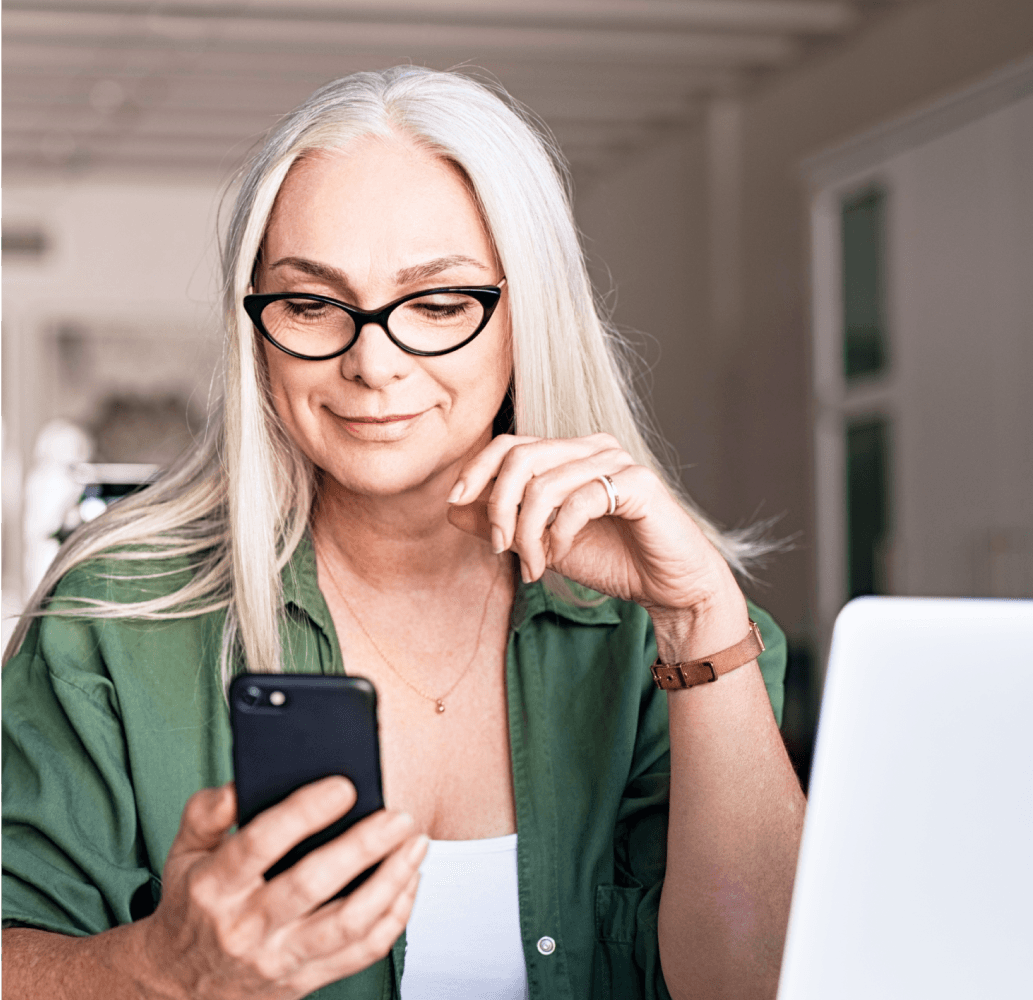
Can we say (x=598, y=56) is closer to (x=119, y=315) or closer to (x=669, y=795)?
(x=119, y=315)

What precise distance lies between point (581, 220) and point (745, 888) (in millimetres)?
7091

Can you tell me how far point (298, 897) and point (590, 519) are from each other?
0.46 m

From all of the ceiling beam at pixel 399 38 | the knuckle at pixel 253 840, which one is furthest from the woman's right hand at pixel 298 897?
the ceiling beam at pixel 399 38

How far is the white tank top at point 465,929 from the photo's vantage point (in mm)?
1187

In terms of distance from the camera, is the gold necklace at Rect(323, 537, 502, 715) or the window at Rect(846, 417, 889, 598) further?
the window at Rect(846, 417, 889, 598)

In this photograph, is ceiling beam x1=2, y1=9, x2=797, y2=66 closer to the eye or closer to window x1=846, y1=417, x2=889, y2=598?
window x1=846, y1=417, x2=889, y2=598

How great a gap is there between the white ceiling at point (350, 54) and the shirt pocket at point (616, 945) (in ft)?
13.6

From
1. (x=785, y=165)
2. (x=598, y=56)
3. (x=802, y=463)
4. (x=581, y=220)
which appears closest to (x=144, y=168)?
(x=581, y=220)

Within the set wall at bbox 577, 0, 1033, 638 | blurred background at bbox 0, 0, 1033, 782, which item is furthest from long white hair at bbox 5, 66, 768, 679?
wall at bbox 577, 0, 1033, 638

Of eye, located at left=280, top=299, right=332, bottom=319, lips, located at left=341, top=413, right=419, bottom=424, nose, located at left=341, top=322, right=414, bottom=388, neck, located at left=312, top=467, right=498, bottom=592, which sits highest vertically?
eye, located at left=280, top=299, right=332, bottom=319

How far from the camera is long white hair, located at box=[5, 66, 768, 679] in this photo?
124 cm

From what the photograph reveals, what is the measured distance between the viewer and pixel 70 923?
1040 millimetres

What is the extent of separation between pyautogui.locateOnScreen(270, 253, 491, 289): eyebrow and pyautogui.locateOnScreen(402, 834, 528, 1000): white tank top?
554 mm

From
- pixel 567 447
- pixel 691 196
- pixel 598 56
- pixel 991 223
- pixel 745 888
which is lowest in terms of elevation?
pixel 745 888
